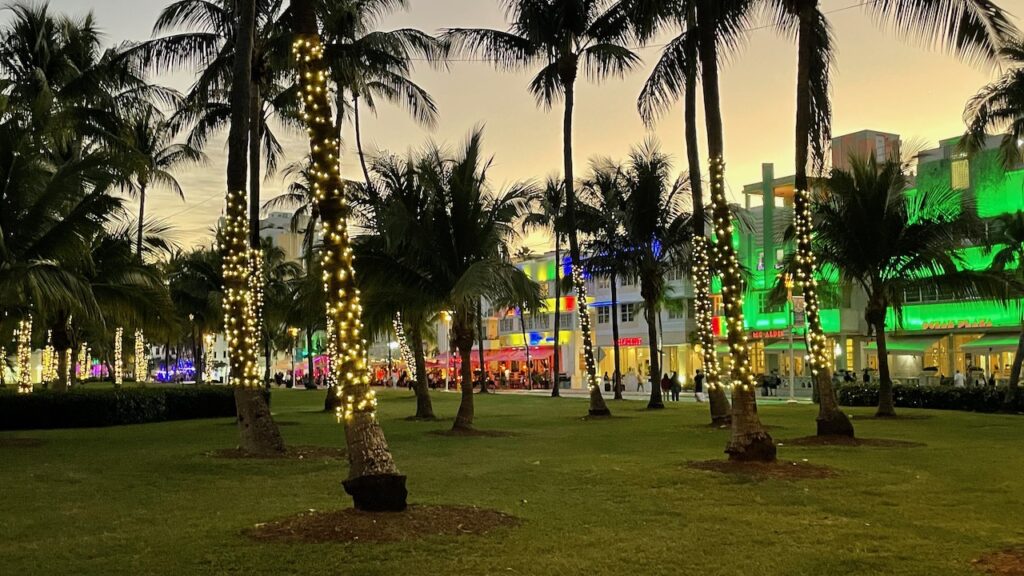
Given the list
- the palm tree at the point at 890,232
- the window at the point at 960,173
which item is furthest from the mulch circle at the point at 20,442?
the window at the point at 960,173

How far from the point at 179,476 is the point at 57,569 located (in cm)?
558

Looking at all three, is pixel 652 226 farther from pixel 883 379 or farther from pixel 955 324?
pixel 955 324

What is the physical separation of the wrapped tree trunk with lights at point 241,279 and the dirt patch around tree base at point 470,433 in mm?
4887

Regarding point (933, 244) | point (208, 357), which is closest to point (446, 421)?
point (933, 244)

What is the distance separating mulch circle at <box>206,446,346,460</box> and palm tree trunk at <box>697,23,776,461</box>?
20.7 feet

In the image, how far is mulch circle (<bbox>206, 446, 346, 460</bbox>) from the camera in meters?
14.2

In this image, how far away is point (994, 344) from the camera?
126 ft

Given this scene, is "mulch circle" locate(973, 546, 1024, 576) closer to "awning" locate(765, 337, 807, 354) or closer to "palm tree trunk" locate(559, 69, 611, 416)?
"palm tree trunk" locate(559, 69, 611, 416)

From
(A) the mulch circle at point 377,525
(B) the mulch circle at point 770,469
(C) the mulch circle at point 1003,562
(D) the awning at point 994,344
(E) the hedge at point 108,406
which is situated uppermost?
(D) the awning at point 994,344

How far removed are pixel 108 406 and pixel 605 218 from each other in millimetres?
16033

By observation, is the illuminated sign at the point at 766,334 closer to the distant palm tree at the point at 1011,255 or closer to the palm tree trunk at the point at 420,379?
the distant palm tree at the point at 1011,255

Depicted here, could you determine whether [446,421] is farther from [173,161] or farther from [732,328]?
[173,161]

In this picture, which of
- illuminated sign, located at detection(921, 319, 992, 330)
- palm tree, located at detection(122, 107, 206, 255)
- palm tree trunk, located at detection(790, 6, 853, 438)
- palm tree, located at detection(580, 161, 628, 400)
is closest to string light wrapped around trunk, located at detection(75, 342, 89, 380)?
palm tree, located at detection(122, 107, 206, 255)

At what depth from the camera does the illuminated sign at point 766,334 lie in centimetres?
4941
